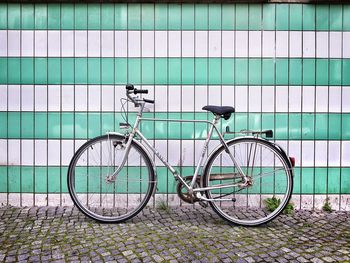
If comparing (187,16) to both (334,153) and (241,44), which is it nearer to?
(241,44)

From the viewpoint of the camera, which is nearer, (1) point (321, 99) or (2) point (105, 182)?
(2) point (105, 182)

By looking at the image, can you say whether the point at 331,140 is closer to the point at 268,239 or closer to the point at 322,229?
the point at 322,229

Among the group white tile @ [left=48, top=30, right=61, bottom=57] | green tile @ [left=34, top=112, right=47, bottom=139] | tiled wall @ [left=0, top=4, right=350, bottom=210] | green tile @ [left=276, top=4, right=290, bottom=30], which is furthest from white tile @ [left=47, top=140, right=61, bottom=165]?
green tile @ [left=276, top=4, right=290, bottom=30]

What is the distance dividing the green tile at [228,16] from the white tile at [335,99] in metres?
1.49

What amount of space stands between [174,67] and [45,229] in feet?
7.90

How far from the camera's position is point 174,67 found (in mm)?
4594

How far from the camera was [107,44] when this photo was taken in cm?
459

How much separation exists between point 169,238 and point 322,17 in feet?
10.8

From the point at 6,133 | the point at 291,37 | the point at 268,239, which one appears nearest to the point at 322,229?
the point at 268,239

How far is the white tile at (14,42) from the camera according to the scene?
15.0 ft

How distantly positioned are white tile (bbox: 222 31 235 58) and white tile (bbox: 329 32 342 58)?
123 cm

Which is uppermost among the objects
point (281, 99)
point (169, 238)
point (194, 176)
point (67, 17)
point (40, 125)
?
point (67, 17)

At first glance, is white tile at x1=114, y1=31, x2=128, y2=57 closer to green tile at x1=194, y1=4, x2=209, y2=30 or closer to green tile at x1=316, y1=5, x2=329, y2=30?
green tile at x1=194, y1=4, x2=209, y2=30

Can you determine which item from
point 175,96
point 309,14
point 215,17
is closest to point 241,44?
point 215,17
